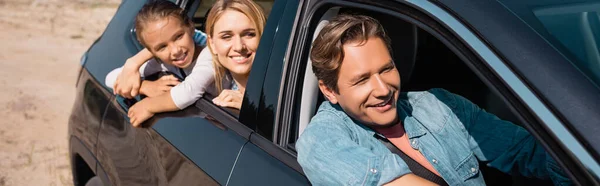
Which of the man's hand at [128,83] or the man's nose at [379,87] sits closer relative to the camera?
the man's nose at [379,87]

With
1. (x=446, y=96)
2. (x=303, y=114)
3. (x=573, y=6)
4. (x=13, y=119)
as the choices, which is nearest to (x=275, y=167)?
(x=303, y=114)

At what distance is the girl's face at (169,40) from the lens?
3.18 meters

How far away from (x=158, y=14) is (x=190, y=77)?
1.43 ft

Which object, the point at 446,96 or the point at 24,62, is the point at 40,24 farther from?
the point at 446,96

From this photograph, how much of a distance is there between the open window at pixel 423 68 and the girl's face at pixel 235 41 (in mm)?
555

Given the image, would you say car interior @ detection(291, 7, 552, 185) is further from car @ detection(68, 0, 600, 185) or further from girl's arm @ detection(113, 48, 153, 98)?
girl's arm @ detection(113, 48, 153, 98)

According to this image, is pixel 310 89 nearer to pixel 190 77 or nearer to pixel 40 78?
pixel 190 77

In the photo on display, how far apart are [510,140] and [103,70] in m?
1.90

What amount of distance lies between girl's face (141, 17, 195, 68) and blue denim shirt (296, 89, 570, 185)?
1.22m

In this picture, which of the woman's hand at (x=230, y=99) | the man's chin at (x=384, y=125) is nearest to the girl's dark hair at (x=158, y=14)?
the woman's hand at (x=230, y=99)

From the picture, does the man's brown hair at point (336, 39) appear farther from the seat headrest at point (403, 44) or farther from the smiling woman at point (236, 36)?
the smiling woman at point (236, 36)

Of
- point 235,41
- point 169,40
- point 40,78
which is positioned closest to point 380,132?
point 235,41

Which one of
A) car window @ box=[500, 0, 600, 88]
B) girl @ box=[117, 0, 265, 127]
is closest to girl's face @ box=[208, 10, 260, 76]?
girl @ box=[117, 0, 265, 127]

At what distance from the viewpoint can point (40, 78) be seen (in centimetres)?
830
